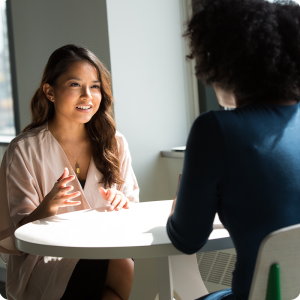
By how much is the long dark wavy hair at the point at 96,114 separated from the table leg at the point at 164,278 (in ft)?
2.65

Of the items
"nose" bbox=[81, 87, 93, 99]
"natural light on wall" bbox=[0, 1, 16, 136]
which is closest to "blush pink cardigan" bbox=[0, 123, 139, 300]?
"nose" bbox=[81, 87, 93, 99]

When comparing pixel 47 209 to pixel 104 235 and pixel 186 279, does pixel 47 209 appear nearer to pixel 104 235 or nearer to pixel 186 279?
pixel 104 235

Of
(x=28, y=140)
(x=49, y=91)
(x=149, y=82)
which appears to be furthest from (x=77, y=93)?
(x=149, y=82)

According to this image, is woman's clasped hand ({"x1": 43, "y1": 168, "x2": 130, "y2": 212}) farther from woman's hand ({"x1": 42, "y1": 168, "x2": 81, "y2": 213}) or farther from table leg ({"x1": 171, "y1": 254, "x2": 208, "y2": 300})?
table leg ({"x1": 171, "y1": 254, "x2": 208, "y2": 300})

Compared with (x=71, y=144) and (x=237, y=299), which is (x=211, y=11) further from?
(x=71, y=144)

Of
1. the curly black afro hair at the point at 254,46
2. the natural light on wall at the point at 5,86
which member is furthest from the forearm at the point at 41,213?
the natural light on wall at the point at 5,86

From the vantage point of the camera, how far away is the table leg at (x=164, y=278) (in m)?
1.30

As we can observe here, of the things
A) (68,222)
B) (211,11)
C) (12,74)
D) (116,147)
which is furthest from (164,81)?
(211,11)

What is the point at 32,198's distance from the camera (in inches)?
72.0

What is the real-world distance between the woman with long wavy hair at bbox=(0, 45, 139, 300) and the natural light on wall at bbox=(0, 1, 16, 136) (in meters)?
2.02

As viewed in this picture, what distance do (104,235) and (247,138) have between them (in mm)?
603

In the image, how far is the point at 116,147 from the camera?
7.27ft

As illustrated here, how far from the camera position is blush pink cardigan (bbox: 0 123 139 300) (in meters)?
1.63

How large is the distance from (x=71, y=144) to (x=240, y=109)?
1357mm
